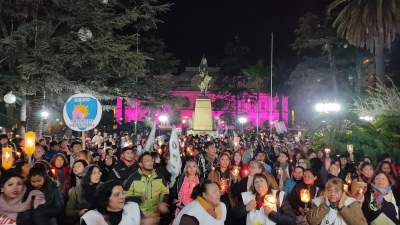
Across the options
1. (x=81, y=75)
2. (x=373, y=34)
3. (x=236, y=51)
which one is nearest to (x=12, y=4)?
(x=81, y=75)

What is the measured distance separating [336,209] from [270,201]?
2.45ft

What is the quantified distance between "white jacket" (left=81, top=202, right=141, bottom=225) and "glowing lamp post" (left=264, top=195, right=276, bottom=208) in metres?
1.67

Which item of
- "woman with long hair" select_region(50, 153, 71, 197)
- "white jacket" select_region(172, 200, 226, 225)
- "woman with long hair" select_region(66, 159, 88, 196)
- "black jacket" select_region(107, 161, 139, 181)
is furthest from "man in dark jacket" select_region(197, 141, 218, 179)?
"white jacket" select_region(172, 200, 226, 225)

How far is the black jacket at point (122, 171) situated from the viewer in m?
7.68

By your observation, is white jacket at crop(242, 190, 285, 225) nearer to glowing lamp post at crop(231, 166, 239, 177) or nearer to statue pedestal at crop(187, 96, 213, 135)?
glowing lamp post at crop(231, 166, 239, 177)

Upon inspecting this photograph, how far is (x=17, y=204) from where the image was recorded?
4496 millimetres

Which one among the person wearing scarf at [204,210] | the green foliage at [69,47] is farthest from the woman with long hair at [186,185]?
the green foliage at [69,47]

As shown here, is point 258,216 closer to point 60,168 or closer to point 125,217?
point 125,217

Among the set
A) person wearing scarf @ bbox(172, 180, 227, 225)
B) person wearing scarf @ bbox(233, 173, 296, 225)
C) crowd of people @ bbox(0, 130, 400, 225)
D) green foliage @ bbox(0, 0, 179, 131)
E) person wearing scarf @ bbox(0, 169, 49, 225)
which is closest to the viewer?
person wearing scarf @ bbox(172, 180, 227, 225)

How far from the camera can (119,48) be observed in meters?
16.9

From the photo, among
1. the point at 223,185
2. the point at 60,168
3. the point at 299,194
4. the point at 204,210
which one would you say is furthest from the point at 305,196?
the point at 60,168

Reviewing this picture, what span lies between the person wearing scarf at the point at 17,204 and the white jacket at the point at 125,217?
3.09 ft

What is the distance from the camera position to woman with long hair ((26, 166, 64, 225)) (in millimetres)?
5128

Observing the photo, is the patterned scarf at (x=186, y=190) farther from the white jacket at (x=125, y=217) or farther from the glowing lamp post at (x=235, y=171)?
the white jacket at (x=125, y=217)
